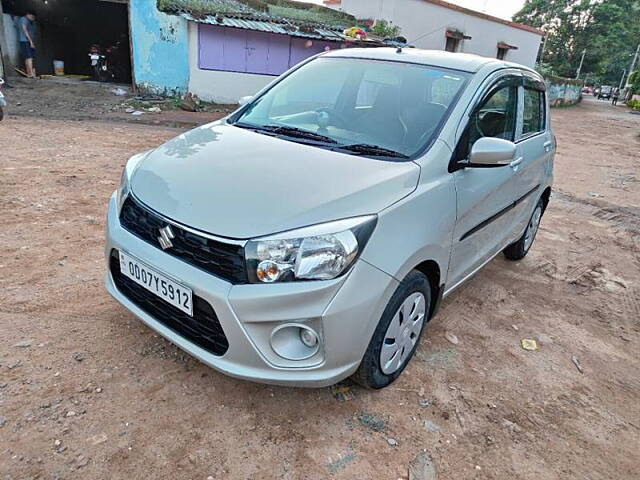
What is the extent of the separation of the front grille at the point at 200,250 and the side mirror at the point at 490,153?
1.39 metres

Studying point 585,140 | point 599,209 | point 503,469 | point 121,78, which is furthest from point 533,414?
point 121,78

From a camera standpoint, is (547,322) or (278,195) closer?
(278,195)

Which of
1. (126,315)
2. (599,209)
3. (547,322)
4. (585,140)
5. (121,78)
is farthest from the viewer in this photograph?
(121,78)

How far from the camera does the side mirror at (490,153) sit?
2.47 m

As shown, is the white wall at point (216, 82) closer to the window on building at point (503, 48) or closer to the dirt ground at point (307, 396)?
the dirt ground at point (307, 396)

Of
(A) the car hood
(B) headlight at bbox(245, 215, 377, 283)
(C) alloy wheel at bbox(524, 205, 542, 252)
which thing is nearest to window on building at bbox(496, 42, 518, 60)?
(C) alloy wheel at bbox(524, 205, 542, 252)

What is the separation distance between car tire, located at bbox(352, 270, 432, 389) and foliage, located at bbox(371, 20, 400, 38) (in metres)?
15.2

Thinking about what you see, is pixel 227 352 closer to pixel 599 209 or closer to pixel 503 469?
pixel 503 469

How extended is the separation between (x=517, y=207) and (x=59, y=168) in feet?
16.5

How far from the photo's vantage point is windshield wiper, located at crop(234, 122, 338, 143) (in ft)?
8.66

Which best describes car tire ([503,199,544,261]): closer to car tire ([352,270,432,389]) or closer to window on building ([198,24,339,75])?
car tire ([352,270,432,389])

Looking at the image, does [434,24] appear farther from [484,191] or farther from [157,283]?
[157,283]

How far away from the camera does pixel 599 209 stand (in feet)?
21.6

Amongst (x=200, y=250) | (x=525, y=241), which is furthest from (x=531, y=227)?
(x=200, y=250)
